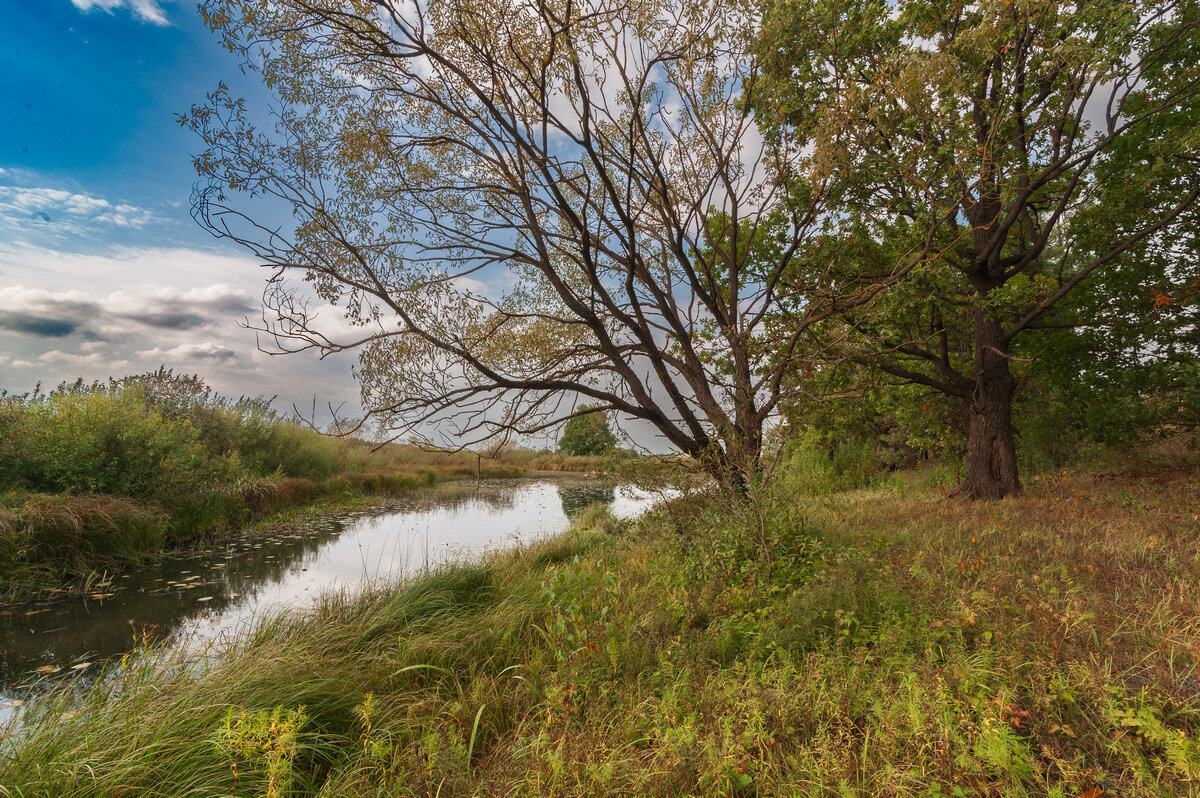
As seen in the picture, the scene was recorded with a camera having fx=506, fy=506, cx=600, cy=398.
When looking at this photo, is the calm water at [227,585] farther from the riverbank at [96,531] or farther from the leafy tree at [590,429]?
the leafy tree at [590,429]

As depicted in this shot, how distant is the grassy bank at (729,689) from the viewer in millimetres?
2553

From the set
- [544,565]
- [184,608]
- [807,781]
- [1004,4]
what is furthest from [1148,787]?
[184,608]

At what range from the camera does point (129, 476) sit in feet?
33.6

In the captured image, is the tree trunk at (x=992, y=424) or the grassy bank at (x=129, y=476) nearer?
the grassy bank at (x=129, y=476)

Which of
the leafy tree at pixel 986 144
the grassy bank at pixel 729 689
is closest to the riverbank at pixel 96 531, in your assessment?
the grassy bank at pixel 729 689

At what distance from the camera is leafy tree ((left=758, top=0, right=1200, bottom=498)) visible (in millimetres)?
7004

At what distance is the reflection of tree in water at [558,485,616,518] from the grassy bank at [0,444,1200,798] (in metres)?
10.6

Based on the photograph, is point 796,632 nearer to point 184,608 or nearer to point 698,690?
point 698,690

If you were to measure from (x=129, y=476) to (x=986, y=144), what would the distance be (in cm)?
1572

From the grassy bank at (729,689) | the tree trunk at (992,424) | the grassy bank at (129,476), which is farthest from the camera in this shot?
the tree trunk at (992,424)

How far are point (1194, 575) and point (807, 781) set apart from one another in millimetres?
4922

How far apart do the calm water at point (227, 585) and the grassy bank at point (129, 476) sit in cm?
86

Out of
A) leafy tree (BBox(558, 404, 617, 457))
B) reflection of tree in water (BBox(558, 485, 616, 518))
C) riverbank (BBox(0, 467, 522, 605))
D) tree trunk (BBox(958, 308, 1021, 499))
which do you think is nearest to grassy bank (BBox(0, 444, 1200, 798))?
leafy tree (BBox(558, 404, 617, 457))

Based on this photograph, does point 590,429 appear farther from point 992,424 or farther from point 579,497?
point 579,497
